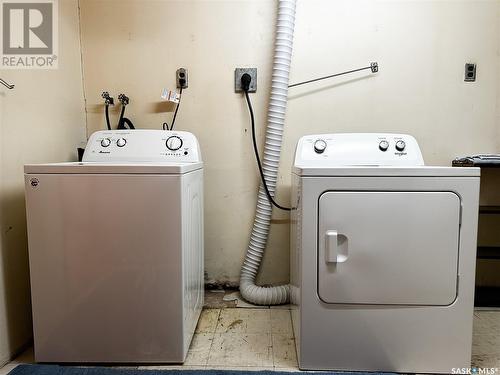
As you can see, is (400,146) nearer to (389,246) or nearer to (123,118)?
(389,246)

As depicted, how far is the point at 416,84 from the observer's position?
1.72 m

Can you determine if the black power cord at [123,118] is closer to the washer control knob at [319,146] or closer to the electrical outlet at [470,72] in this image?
the washer control knob at [319,146]

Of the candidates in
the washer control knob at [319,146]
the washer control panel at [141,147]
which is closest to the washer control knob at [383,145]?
the washer control knob at [319,146]

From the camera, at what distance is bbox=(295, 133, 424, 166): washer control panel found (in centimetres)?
146

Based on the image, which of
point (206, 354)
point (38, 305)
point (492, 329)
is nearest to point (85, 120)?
point (38, 305)

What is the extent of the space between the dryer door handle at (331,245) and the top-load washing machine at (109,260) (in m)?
0.53

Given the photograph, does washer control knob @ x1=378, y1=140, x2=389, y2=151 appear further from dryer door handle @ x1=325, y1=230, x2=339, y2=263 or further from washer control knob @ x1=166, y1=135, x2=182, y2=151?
washer control knob @ x1=166, y1=135, x2=182, y2=151

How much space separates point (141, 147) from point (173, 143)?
6.2 inches

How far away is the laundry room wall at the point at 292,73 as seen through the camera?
170 cm

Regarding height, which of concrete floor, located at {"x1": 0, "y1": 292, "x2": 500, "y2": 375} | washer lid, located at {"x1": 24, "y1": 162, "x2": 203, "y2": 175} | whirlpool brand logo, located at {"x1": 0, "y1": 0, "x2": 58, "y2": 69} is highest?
whirlpool brand logo, located at {"x1": 0, "y1": 0, "x2": 58, "y2": 69}

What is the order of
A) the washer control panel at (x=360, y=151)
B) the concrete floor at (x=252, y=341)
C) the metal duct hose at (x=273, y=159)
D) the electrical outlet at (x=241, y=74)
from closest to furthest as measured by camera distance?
the concrete floor at (x=252, y=341) < the washer control panel at (x=360, y=151) < the metal duct hose at (x=273, y=159) < the electrical outlet at (x=241, y=74)

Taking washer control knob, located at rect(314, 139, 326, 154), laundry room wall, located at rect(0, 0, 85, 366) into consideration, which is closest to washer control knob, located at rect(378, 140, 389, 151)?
washer control knob, located at rect(314, 139, 326, 154)

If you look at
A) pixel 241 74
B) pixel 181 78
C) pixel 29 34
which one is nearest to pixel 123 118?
pixel 181 78

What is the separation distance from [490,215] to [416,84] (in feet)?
2.86
